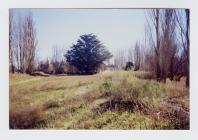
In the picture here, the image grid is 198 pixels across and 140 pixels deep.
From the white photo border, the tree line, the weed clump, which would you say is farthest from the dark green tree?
the weed clump

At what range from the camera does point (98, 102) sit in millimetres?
1858

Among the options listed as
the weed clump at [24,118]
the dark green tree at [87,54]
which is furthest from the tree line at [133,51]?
the weed clump at [24,118]

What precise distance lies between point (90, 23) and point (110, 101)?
39 centimetres

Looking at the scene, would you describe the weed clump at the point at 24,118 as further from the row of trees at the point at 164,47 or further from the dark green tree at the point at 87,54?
the row of trees at the point at 164,47

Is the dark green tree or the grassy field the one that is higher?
the dark green tree

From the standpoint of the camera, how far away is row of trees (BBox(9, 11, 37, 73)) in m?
1.84

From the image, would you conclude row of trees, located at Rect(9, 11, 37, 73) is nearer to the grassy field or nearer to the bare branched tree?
the grassy field

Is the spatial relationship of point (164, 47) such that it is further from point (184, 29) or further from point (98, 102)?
point (98, 102)

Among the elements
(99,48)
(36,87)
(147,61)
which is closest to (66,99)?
(36,87)

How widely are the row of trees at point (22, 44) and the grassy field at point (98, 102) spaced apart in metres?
0.05

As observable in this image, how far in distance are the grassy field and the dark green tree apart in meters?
0.05

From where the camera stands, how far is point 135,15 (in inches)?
72.9
